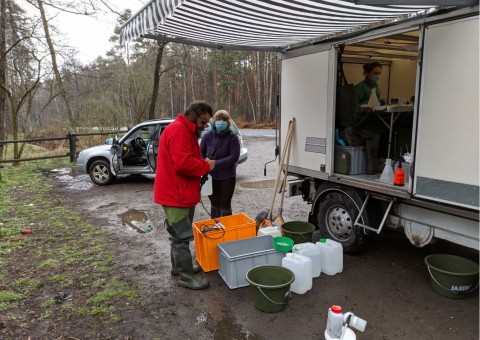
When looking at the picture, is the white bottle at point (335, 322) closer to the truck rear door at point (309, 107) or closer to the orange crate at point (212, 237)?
the orange crate at point (212, 237)

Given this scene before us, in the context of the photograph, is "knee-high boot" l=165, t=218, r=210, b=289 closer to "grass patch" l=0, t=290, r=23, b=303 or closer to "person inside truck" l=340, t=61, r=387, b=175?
"grass patch" l=0, t=290, r=23, b=303

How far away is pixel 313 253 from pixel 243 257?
2.50 ft

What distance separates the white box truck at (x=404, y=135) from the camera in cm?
288

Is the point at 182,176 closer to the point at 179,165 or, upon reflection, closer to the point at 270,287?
the point at 179,165

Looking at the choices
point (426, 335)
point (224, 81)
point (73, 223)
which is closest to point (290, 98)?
point (426, 335)

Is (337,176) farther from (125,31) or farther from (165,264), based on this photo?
(125,31)

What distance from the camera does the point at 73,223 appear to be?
19.1ft

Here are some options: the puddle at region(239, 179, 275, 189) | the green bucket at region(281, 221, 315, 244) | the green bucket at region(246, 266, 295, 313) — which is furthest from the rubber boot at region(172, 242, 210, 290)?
the puddle at region(239, 179, 275, 189)

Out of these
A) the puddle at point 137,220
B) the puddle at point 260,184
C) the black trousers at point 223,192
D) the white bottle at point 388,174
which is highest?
the white bottle at point 388,174

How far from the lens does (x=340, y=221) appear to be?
439cm

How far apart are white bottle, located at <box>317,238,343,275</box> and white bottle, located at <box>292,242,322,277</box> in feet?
0.20

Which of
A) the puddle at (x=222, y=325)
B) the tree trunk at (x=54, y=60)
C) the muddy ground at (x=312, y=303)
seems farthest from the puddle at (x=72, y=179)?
the puddle at (x=222, y=325)

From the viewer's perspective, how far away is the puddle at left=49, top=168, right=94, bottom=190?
874 centimetres

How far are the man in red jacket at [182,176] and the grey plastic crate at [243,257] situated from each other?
29 cm
